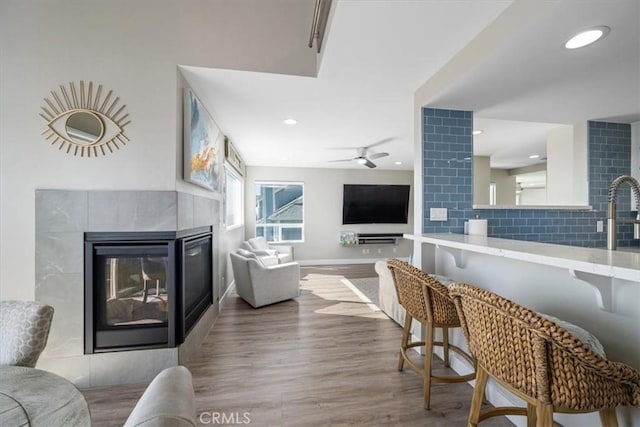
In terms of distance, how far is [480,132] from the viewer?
12.7 ft

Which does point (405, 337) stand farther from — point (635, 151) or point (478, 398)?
point (635, 151)

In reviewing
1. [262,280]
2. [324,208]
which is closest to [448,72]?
[262,280]

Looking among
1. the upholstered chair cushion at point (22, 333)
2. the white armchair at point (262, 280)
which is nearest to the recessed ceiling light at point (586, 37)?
the upholstered chair cushion at point (22, 333)

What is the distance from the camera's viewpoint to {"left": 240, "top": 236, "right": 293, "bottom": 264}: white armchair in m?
5.18

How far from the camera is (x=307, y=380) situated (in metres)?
2.10

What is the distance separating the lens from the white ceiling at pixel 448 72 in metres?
1.51

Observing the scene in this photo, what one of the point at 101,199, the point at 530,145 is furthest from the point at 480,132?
the point at 101,199

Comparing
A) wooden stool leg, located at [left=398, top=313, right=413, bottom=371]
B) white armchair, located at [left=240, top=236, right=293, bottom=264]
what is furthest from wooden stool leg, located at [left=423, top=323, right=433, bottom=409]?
white armchair, located at [left=240, top=236, right=293, bottom=264]

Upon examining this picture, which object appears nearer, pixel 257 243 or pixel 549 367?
pixel 549 367

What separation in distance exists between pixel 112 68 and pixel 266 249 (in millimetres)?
4234

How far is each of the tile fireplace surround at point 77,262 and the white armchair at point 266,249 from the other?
304 centimetres

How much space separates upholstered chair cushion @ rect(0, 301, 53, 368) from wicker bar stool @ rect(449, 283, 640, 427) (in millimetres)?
1974

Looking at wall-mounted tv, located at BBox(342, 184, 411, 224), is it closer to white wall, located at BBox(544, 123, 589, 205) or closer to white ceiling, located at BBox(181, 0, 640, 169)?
white ceiling, located at BBox(181, 0, 640, 169)

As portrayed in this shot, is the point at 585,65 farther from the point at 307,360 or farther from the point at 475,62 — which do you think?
the point at 307,360
